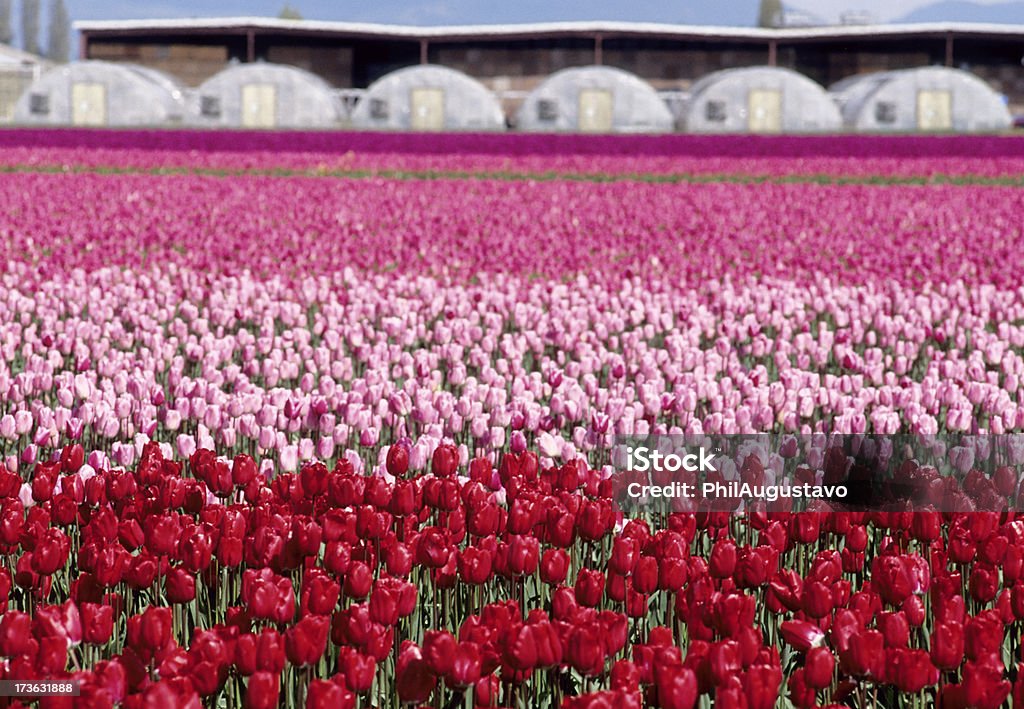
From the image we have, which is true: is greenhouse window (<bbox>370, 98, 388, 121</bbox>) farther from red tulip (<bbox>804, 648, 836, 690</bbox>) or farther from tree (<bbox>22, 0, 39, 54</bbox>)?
tree (<bbox>22, 0, 39, 54</bbox>)

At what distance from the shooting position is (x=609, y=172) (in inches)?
1156

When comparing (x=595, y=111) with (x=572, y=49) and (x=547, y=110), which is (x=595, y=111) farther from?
(x=572, y=49)

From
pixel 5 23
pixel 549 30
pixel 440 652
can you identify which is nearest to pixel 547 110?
pixel 549 30

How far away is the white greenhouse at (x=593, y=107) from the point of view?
54031 millimetres

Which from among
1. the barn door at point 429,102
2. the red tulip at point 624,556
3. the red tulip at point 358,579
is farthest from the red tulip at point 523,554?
the barn door at point 429,102

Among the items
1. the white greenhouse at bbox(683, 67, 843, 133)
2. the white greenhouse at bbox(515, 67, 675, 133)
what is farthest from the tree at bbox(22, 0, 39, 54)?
the white greenhouse at bbox(683, 67, 843, 133)

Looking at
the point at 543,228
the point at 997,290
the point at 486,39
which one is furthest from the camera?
the point at 486,39

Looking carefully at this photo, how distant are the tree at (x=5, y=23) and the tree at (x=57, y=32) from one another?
717cm

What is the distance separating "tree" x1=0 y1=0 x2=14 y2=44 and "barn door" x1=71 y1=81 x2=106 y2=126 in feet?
367

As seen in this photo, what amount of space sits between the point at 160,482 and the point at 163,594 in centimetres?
32

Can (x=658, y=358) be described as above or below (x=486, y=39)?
below

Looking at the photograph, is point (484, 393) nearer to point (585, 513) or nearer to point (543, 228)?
point (585, 513)

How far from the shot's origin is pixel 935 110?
177 feet

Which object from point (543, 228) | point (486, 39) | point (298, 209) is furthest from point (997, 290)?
point (486, 39)
